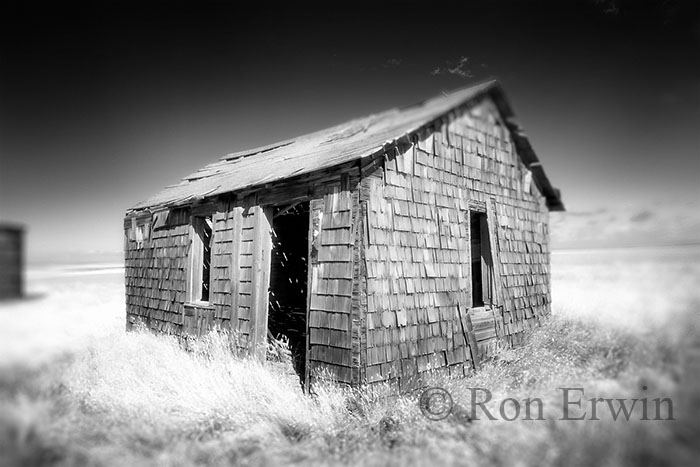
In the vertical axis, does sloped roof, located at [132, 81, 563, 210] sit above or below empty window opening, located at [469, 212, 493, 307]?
above

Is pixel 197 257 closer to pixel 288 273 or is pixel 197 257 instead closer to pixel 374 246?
pixel 288 273

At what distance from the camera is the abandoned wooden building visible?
603cm

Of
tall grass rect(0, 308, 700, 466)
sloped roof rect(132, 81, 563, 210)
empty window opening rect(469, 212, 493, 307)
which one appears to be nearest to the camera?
tall grass rect(0, 308, 700, 466)

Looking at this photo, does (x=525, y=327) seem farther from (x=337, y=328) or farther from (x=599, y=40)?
(x=599, y=40)

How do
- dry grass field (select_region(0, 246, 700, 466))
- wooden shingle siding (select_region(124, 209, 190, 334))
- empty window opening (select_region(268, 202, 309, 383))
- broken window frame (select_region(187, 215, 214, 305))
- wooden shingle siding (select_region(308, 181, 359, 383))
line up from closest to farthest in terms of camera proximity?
dry grass field (select_region(0, 246, 700, 466)) → wooden shingle siding (select_region(308, 181, 359, 383)) → broken window frame (select_region(187, 215, 214, 305)) → wooden shingle siding (select_region(124, 209, 190, 334)) → empty window opening (select_region(268, 202, 309, 383))

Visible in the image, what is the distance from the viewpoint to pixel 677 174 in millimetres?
6773

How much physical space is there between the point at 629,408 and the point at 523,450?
1.38m

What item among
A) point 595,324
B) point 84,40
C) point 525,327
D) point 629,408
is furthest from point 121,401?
point 595,324

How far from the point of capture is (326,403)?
18.2ft

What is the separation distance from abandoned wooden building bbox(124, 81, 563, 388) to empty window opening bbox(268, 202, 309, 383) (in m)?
0.04

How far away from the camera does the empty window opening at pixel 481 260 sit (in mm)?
8297

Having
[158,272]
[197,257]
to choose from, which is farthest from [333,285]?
[158,272]

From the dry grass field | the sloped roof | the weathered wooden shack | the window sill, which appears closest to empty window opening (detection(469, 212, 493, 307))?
the dry grass field

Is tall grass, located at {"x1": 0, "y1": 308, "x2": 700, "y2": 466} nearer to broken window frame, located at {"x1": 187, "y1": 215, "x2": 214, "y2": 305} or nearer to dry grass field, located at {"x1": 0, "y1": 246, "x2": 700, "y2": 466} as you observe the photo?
dry grass field, located at {"x1": 0, "y1": 246, "x2": 700, "y2": 466}
